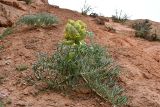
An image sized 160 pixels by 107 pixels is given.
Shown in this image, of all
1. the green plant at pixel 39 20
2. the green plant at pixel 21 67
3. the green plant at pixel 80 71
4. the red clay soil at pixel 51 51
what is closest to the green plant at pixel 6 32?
the red clay soil at pixel 51 51

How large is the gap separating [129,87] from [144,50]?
2.52 meters

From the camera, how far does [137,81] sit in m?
6.89

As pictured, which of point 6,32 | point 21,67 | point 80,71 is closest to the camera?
point 80,71

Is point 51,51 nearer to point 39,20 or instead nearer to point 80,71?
point 39,20

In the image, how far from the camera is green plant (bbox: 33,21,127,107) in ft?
19.8

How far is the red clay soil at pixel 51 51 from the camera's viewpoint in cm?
595

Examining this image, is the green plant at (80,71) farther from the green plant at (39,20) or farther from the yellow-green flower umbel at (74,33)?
the green plant at (39,20)

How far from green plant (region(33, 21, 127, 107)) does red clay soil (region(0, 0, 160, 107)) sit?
139 mm

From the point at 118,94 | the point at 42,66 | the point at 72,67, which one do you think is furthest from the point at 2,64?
the point at 118,94

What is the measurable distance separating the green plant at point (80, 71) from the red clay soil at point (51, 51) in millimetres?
139

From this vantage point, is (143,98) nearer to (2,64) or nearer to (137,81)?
(137,81)

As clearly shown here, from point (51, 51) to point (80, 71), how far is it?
1436 mm

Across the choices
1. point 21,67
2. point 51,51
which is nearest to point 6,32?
point 51,51

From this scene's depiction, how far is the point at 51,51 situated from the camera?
749 centimetres
